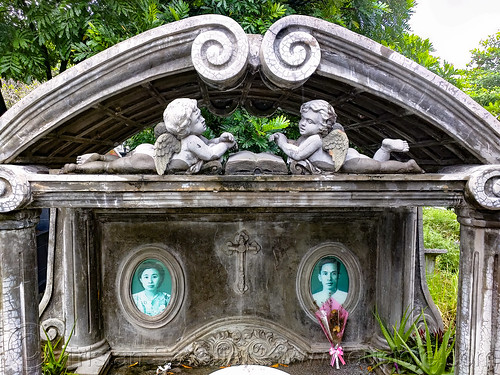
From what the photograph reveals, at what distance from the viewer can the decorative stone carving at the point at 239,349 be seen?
4.29 metres

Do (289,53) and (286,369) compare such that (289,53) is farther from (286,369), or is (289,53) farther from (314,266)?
(286,369)

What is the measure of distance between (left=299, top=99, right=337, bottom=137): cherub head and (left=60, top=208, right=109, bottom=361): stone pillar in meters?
2.85

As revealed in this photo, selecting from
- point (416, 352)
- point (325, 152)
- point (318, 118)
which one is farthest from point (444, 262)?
point (318, 118)

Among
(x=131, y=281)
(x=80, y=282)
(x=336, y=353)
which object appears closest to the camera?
(x=80, y=282)

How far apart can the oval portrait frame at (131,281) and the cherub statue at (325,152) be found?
2273mm

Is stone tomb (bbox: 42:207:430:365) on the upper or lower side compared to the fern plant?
upper

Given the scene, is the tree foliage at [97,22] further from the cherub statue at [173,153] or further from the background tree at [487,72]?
the background tree at [487,72]

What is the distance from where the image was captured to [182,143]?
2.73 m

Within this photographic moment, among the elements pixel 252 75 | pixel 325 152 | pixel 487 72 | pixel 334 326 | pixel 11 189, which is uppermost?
pixel 487 72

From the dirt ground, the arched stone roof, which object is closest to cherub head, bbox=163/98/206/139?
the arched stone roof

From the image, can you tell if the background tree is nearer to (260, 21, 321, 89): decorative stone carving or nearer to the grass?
the grass

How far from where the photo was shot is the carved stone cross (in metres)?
4.36

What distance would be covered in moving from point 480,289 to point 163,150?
2.83 meters

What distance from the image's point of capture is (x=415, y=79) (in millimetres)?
2672
